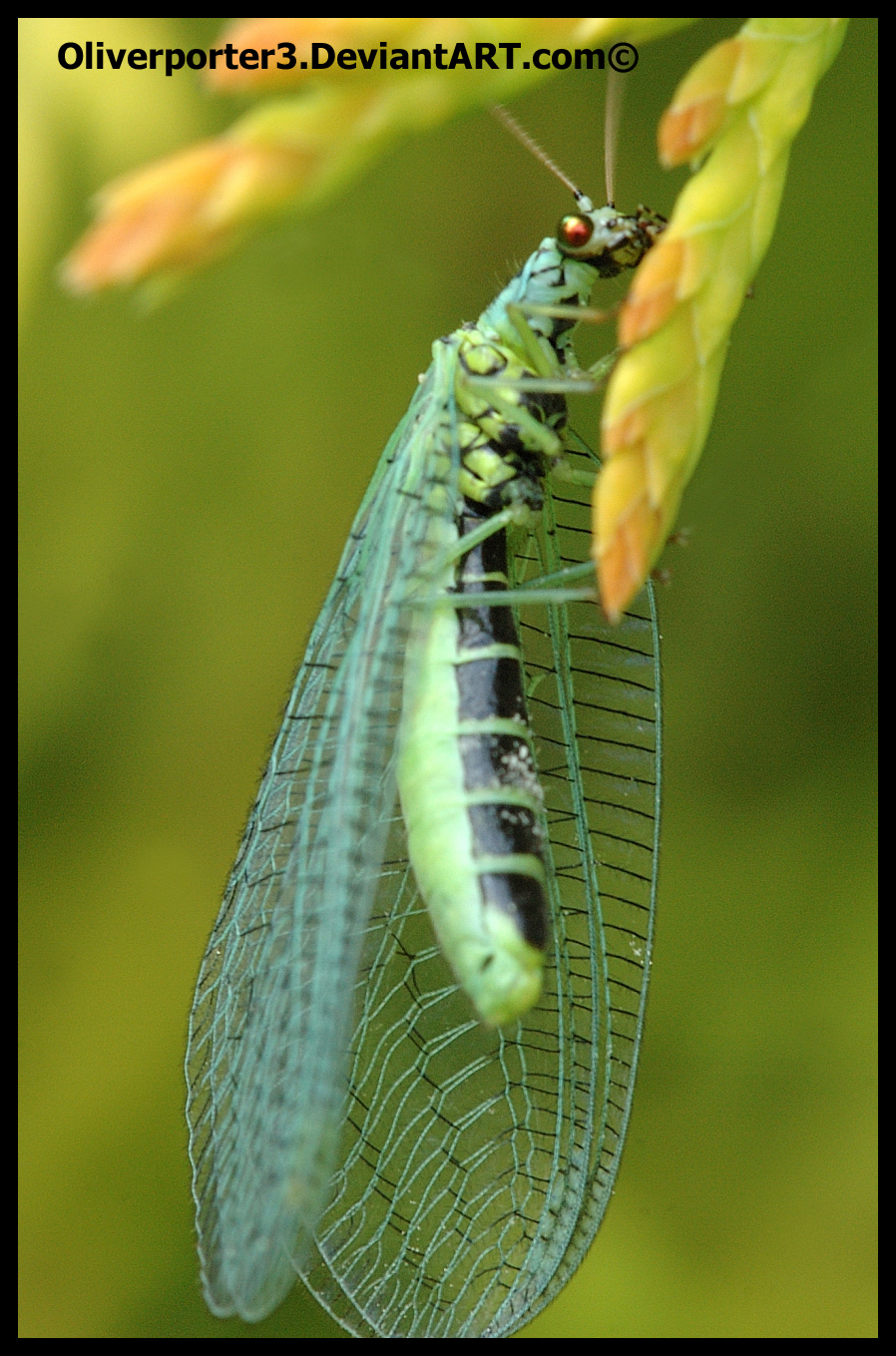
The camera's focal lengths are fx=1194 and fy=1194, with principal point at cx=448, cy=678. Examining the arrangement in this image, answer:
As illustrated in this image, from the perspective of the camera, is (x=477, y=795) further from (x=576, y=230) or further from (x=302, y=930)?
(x=576, y=230)

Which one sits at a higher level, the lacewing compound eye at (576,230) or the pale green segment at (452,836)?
the lacewing compound eye at (576,230)

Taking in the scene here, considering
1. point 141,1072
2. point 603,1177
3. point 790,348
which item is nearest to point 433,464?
point 790,348

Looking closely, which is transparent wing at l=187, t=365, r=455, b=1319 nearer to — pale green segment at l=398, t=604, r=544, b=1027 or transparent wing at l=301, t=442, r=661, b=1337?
pale green segment at l=398, t=604, r=544, b=1027

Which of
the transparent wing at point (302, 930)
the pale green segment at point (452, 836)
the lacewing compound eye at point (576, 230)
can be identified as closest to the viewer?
the transparent wing at point (302, 930)

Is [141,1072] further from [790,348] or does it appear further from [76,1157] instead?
[790,348]

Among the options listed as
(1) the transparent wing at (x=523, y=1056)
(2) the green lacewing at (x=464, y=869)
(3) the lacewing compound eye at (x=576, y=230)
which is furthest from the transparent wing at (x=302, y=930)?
(3) the lacewing compound eye at (x=576, y=230)

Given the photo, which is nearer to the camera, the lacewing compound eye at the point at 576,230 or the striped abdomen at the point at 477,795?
the striped abdomen at the point at 477,795

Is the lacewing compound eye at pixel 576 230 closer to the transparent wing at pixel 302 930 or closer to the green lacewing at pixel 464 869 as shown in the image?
the green lacewing at pixel 464 869

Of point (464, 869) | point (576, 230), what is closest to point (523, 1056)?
point (464, 869)
